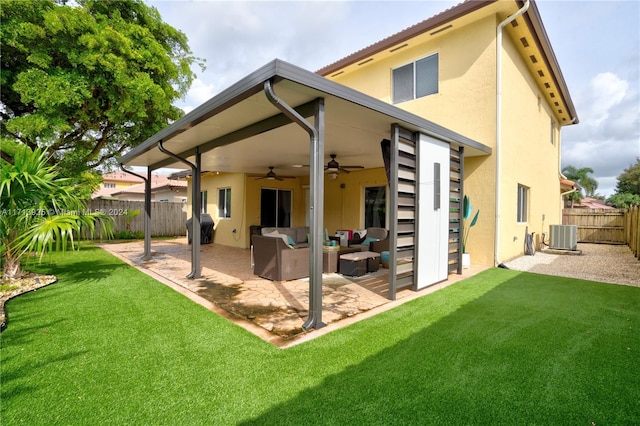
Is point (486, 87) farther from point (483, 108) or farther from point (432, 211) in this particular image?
point (432, 211)

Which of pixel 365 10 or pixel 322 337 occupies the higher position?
pixel 365 10

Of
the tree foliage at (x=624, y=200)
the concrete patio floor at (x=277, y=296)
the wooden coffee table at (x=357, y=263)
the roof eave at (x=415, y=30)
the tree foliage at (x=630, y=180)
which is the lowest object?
the concrete patio floor at (x=277, y=296)

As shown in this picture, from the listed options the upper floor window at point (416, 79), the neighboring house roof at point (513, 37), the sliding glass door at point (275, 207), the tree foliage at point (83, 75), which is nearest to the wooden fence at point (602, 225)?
the neighboring house roof at point (513, 37)

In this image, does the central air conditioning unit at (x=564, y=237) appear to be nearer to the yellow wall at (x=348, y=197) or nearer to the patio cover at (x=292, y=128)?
the patio cover at (x=292, y=128)

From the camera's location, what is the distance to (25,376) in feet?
8.61

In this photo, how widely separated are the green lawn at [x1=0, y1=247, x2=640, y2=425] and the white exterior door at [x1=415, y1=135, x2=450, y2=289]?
121 centimetres

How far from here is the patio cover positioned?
3.54 m

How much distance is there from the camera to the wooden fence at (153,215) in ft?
50.5

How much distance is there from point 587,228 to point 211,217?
17.6m

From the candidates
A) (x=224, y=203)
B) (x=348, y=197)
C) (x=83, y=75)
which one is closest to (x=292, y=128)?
(x=348, y=197)

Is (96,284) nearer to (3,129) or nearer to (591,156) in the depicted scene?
(3,129)

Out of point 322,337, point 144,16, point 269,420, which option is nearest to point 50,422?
point 269,420

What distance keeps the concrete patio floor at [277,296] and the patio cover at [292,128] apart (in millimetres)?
403

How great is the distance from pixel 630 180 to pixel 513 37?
39835mm
